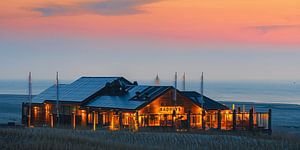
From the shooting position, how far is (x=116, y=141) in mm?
27344

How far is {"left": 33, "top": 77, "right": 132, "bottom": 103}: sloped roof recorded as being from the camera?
46.4 meters

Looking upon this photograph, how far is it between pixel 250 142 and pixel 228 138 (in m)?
1.87

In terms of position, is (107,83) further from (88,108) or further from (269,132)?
(269,132)

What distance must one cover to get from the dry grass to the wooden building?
342 inches

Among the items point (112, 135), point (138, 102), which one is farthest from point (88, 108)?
point (112, 135)

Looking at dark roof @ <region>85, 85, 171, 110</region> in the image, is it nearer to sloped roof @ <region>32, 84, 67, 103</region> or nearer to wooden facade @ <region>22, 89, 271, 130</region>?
wooden facade @ <region>22, 89, 271, 130</region>

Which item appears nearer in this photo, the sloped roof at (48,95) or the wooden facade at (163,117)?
the wooden facade at (163,117)

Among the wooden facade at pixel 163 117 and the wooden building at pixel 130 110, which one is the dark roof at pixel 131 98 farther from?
the wooden facade at pixel 163 117

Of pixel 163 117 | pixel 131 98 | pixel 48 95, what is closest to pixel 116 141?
pixel 163 117

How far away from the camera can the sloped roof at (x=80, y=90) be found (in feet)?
152

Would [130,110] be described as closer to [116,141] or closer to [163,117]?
[163,117]

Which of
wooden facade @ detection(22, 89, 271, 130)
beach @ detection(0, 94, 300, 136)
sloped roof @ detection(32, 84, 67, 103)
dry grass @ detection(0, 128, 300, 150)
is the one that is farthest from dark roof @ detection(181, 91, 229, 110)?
dry grass @ detection(0, 128, 300, 150)

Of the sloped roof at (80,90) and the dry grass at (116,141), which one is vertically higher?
the sloped roof at (80,90)

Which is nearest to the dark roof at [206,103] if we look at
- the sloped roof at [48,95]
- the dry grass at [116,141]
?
the sloped roof at [48,95]
